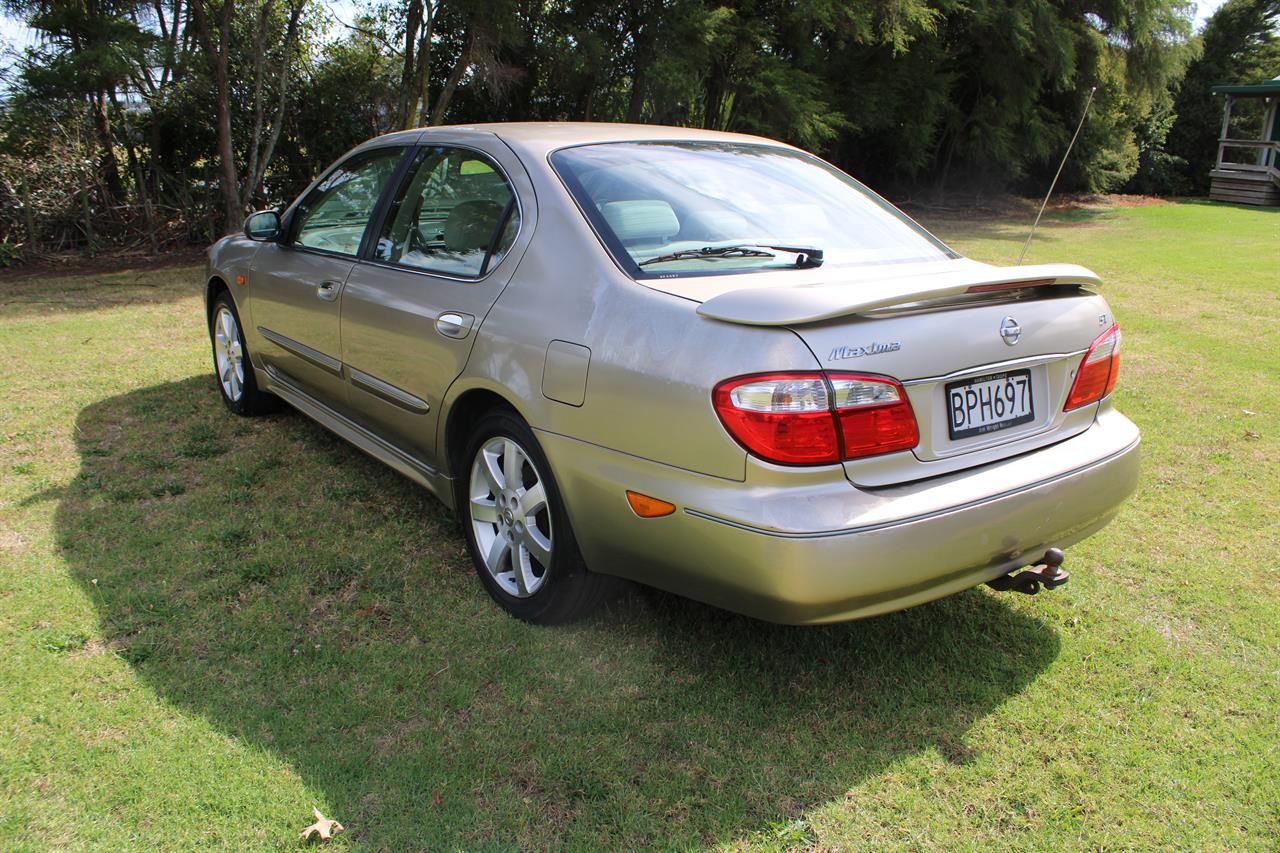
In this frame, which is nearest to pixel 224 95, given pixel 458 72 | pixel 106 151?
pixel 106 151

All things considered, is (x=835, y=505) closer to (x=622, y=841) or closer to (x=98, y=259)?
(x=622, y=841)

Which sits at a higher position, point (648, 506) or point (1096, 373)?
point (1096, 373)

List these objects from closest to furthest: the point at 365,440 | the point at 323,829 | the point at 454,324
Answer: the point at 323,829
the point at 454,324
the point at 365,440

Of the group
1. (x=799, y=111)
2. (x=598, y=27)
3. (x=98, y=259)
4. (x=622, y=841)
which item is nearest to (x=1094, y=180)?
(x=799, y=111)

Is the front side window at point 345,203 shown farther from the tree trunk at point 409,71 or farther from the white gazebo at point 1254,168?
the white gazebo at point 1254,168

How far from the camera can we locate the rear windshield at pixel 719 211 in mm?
2971

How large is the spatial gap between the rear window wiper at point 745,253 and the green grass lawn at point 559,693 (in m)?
1.25

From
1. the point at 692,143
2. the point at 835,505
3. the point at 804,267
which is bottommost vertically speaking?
the point at 835,505

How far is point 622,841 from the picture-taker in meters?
2.32

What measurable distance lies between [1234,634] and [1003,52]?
2143cm

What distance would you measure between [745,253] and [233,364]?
371 cm

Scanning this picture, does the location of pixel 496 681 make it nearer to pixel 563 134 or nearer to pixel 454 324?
pixel 454 324

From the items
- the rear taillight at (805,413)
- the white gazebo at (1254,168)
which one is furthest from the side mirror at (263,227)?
the white gazebo at (1254,168)

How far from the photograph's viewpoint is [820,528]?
237 cm
